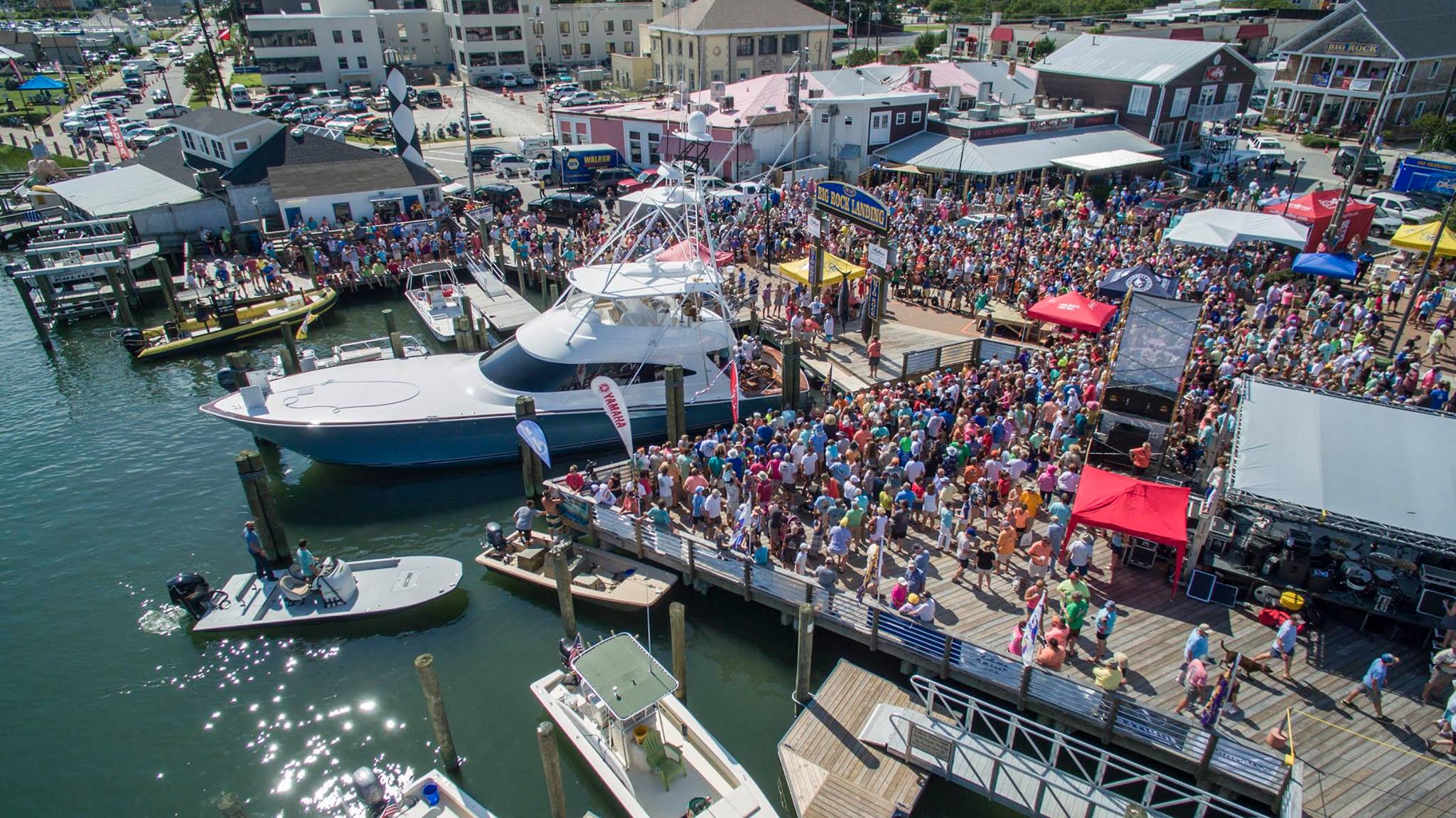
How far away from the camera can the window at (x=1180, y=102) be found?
42719mm

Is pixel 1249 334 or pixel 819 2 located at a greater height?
pixel 819 2

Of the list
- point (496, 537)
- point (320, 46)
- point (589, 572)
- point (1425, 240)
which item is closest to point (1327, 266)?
point (1425, 240)

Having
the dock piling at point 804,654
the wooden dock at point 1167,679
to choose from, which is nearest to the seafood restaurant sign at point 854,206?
the wooden dock at point 1167,679

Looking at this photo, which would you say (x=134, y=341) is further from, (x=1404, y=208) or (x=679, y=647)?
(x=1404, y=208)

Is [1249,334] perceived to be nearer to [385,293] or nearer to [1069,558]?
[1069,558]

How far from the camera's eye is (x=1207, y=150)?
42969 millimetres

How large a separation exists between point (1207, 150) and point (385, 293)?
1692 inches

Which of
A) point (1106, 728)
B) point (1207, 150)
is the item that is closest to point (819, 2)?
point (1207, 150)

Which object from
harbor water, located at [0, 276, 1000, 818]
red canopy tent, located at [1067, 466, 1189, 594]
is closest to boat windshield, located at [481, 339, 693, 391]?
harbor water, located at [0, 276, 1000, 818]

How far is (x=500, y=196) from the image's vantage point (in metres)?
38.9

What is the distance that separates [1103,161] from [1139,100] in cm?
802

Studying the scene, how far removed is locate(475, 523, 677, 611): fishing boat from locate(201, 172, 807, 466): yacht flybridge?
3.69m

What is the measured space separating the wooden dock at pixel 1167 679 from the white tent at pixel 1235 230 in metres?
15.1

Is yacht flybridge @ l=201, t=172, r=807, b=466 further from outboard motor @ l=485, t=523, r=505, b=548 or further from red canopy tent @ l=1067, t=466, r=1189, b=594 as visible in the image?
red canopy tent @ l=1067, t=466, r=1189, b=594
